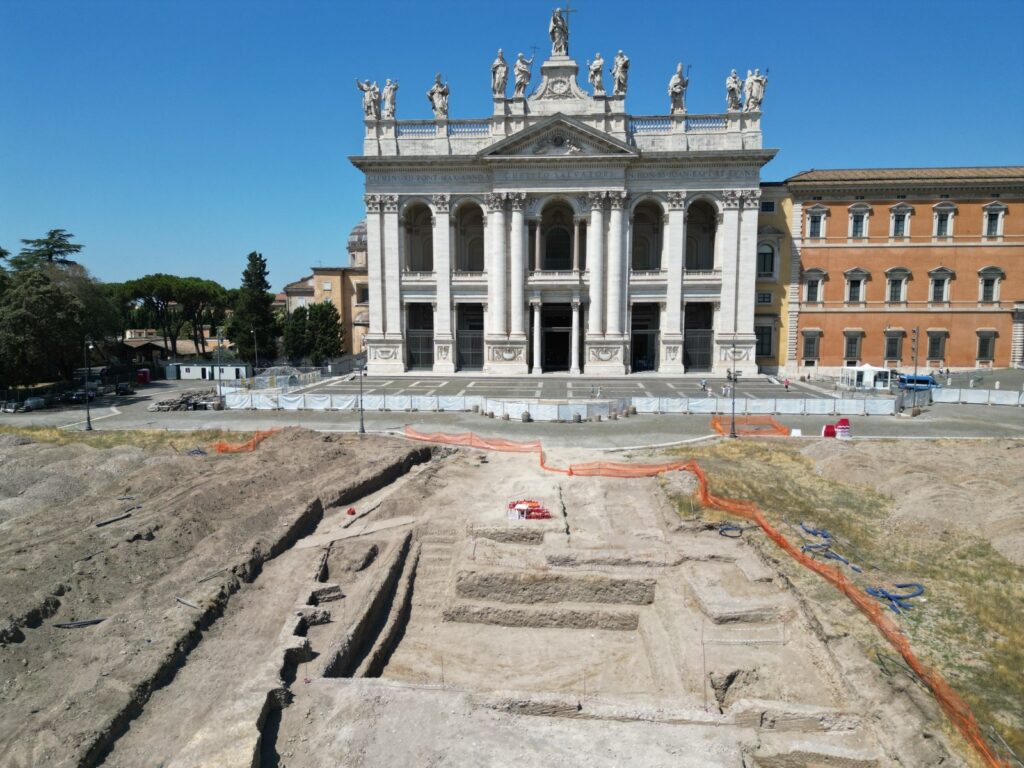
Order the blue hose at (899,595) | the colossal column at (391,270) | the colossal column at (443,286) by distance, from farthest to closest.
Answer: the colossal column at (391,270) < the colossal column at (443,286) < the blue hose at (899,595)

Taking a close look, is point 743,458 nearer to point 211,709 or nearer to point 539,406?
point 539,406

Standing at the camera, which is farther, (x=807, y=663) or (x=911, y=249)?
(x=911, y=249)

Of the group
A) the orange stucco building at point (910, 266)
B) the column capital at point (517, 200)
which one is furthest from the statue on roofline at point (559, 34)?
the orange stucco building at point (910, 266)

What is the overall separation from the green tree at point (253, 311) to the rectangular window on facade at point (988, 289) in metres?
63.4

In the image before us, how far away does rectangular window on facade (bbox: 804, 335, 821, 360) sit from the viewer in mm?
51438

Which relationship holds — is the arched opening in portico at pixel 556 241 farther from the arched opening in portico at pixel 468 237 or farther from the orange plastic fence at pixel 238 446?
the orange plastic fence at pixel 238 446

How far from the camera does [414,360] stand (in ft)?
178

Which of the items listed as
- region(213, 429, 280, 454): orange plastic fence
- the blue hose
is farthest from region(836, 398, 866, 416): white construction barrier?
region(213, 429, 280, 454): orange plastic fence

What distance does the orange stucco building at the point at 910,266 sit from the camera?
49.0 metres

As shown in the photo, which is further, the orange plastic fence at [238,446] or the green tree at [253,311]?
the green tree at [253,311]

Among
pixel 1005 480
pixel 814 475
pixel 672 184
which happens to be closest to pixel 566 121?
pixel 672 184

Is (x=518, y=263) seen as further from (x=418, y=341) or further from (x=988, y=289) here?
(x=988, y=289)

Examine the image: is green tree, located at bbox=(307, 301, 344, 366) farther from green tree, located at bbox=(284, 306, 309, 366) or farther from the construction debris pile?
the construction debris pile

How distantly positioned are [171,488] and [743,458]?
22.3 meters
